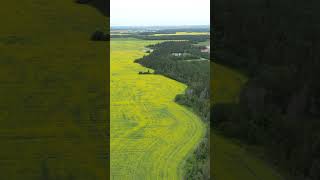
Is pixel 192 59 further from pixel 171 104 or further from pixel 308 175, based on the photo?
pixel 308 175
